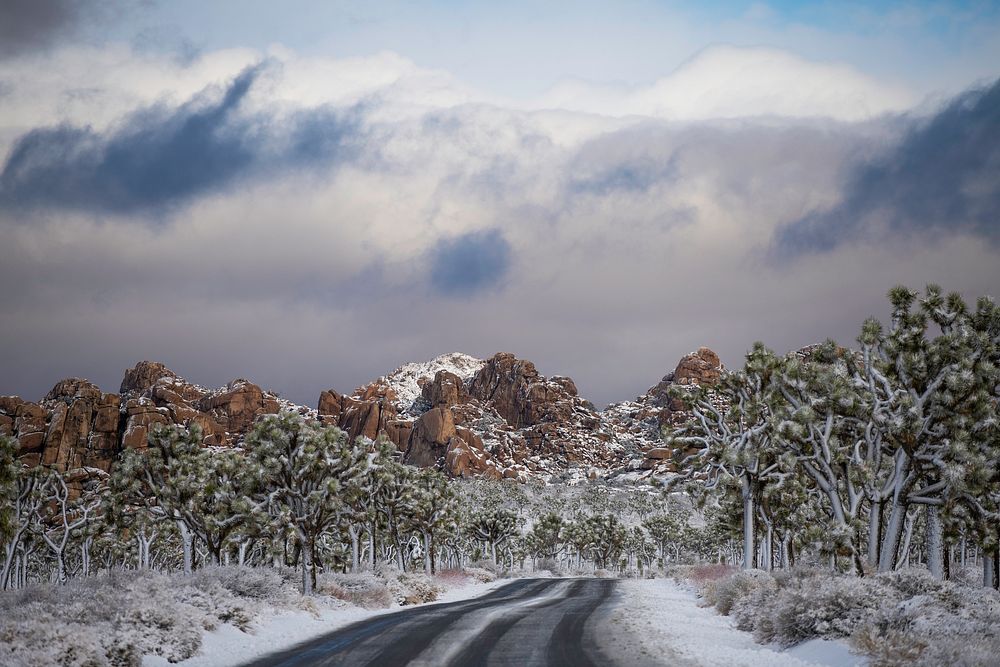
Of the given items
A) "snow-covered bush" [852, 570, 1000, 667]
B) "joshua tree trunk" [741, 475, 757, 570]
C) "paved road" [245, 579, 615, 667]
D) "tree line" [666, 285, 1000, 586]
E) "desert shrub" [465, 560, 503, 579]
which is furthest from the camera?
"desert shrub" [465, 560, 503, 579]

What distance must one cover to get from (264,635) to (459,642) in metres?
5.68

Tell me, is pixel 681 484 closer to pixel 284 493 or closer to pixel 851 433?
pixel 851 433

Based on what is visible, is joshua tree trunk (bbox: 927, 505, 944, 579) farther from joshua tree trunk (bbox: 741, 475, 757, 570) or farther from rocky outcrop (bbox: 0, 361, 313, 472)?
rocky outcrop (bbox: 0, 361, 313, 472)

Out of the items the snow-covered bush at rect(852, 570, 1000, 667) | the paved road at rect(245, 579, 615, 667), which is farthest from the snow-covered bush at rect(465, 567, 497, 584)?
the snow-covered bush at rect(852, 570, 1000, 667)

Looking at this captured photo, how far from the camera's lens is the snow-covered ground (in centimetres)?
1354

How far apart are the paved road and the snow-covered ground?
77 cm

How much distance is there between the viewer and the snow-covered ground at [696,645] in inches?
533

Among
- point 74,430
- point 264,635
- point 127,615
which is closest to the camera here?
point 127,615

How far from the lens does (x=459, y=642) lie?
16875mm

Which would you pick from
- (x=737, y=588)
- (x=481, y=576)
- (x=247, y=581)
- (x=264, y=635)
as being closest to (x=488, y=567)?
(x=481, y=576)

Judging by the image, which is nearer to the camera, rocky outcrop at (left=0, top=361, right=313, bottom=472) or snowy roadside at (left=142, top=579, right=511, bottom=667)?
snowy roadside at (left=142, top=579, right=511, bottom=667)

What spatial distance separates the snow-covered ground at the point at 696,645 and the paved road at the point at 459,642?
766 mm

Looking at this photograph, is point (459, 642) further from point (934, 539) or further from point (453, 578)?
point (453, 578)

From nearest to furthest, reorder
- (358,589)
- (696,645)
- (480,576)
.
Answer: (696,645) → (358,589) → (480,576)
